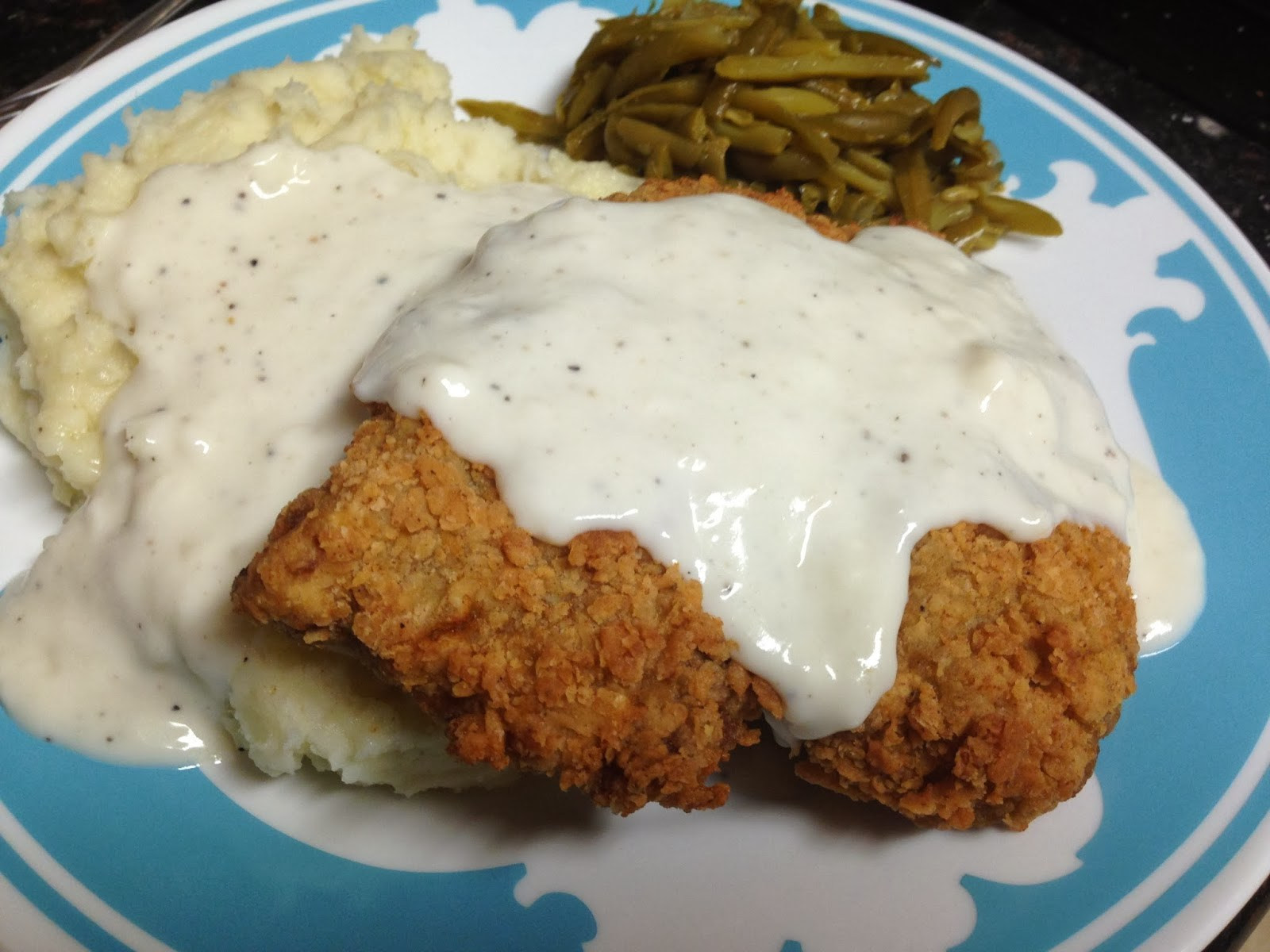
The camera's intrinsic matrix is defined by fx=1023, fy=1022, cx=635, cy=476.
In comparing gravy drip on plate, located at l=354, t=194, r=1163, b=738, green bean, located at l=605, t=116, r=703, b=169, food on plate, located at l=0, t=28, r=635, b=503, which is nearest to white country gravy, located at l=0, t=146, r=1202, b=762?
gravy drip on plate, located at l=354, t=194, r=1163, b=738

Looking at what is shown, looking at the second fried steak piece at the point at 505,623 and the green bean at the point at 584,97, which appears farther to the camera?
the green bean at the point at 584,97

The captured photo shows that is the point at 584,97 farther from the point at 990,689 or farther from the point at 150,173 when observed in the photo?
the point at 990,689

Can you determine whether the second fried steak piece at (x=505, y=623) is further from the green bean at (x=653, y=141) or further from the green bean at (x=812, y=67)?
the green bean at (x=812, y=67)

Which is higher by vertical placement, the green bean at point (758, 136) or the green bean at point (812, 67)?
the green bean at point (812, 67)

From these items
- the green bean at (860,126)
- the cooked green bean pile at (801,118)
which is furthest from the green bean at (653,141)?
the green bean at (860,126)

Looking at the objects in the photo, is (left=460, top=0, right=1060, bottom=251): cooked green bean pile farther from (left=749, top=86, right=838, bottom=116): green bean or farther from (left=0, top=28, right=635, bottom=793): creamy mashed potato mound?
(left=0, top=28, right=635, bottom=793): creamy mashed potato mound

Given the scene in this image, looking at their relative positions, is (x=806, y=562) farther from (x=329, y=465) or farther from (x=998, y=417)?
(x=329, y=465)
